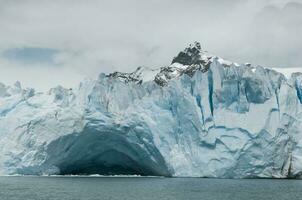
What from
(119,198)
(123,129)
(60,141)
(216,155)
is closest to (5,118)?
(60,141)

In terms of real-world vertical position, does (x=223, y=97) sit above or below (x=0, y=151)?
above

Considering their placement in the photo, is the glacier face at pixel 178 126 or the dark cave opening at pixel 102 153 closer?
the glacier face at pixel 178 126

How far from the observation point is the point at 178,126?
141 feet

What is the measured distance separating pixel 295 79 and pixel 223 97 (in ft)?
21.6

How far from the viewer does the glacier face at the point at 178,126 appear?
41.6 meters

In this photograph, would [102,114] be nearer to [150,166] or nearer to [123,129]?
[123,129]

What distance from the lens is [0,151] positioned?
43.7m

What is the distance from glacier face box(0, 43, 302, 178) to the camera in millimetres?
41594

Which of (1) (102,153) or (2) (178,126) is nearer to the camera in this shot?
(2) (178,126)

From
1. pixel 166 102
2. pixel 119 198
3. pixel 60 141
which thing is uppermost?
pixel 166 102

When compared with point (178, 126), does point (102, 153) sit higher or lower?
lower

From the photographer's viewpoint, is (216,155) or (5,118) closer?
(216,155)

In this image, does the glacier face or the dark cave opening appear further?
the dark cave opening

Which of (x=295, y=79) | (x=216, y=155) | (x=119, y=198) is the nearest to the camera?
(x=119, y=198)
